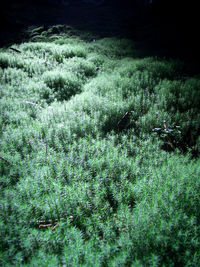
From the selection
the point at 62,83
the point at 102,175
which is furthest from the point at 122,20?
the point at 102,175

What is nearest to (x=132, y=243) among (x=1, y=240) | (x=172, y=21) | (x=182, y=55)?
(x=1, y=240)

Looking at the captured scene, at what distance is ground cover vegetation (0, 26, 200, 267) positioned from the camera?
1949 millimetres

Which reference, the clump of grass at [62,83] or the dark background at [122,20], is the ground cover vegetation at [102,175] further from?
the dark background at [122,20]

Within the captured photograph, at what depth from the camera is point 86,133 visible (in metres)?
4.34

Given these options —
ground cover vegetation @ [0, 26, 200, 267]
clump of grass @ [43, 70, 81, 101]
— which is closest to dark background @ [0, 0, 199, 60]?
clump of grass @ [43, 70, 81, 101]

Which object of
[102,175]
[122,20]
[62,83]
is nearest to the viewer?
[102,175]

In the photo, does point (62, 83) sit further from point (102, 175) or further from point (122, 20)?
point (122, 20)

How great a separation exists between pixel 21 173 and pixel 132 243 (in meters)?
2.25

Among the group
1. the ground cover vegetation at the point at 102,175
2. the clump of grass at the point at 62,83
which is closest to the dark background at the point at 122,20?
the clump of grass at the point at 62,83

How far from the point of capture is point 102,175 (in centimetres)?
307

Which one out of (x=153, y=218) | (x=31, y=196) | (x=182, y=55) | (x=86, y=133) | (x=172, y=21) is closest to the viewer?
(x=153, y=218)

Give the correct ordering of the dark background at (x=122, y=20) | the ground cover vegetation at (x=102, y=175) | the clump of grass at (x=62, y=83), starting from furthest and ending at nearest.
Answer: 1. the dark background at (x=122, y=20)
2. the clump of grass at (x=62, y=83)
3. the ground cover vegetation at (x=102, y=175)

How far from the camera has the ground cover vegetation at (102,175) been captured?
6.40 feet

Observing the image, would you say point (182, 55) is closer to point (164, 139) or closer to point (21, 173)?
point (164, 139)
